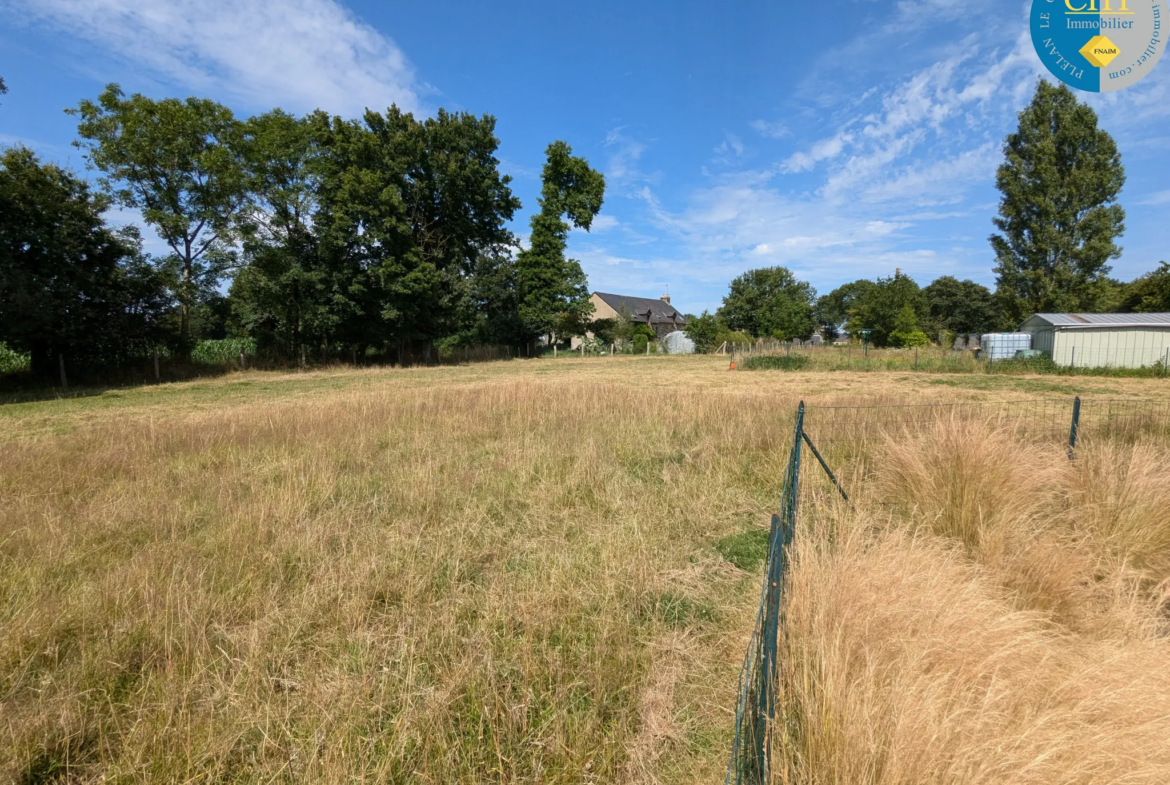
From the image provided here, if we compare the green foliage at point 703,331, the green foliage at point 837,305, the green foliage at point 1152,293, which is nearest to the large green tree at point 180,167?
the green foliage at point 703,331

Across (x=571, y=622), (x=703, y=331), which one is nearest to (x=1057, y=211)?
(x=703, y=331)

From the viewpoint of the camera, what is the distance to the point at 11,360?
19.6 m

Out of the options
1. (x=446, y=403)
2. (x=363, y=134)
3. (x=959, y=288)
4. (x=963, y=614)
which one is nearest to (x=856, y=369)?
(x=446, y=403)

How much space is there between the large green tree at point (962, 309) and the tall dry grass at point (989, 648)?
6137 centimetres

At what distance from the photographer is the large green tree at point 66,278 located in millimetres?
14992

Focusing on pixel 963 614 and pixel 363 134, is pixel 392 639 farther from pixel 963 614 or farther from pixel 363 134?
pixel 363 134

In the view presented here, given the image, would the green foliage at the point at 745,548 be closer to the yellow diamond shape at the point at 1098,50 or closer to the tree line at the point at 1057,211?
the yellow diamond shape at the point at 1098,50

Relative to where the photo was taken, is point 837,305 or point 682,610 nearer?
point 682,610

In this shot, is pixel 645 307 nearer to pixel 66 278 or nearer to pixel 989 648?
pixel 66 278

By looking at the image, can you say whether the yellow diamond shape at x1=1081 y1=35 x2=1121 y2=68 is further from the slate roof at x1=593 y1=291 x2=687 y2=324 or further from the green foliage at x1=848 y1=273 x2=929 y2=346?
the slate roof at x1=593 y1=291 x2=687 y2=324

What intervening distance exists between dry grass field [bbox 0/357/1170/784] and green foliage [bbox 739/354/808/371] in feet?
64.1

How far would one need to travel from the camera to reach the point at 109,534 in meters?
3.77

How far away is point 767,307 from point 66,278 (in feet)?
187

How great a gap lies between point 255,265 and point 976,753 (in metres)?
29.3
